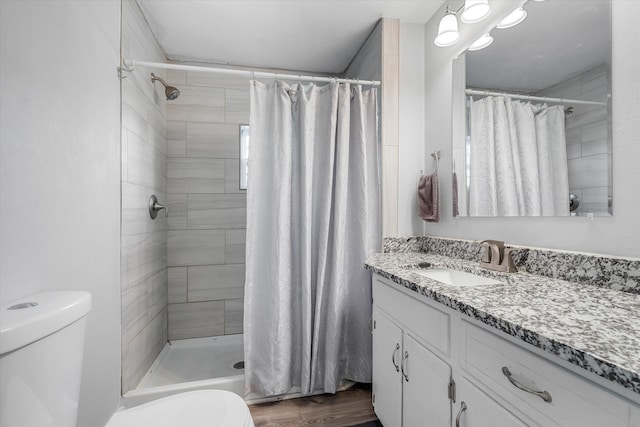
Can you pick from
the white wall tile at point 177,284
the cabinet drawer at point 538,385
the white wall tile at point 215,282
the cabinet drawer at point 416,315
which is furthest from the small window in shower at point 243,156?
the cabinet drawer at point 538,385

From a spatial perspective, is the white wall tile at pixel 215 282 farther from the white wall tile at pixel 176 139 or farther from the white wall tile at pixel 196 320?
the white wall tile at pixel 176 139

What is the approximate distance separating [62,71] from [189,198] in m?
1.42

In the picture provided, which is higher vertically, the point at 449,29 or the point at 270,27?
the point at 270,27

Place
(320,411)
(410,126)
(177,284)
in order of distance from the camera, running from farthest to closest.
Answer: (177,284), (410,126), (320,411)

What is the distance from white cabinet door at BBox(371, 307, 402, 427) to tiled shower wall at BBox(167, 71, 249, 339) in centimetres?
141

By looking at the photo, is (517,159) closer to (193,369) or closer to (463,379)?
(463,379)

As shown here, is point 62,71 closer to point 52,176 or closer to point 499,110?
point 52,176

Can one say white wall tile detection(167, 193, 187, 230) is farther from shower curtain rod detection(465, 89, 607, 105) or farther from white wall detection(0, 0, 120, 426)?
shower curtain rod detection(465, 89, 607, 105)

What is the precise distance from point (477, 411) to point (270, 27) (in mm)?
2309

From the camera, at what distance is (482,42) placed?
4.67ft

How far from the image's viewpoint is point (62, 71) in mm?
965

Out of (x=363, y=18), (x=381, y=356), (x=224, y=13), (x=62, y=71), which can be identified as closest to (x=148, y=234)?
(x=62, y=71)

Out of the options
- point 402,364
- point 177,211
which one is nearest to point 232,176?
point 177,211

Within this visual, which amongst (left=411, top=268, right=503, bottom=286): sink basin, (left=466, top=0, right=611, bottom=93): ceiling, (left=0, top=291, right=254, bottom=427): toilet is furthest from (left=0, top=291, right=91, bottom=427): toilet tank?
(left=466, top=0, right=611, bottom=93): ceiling
